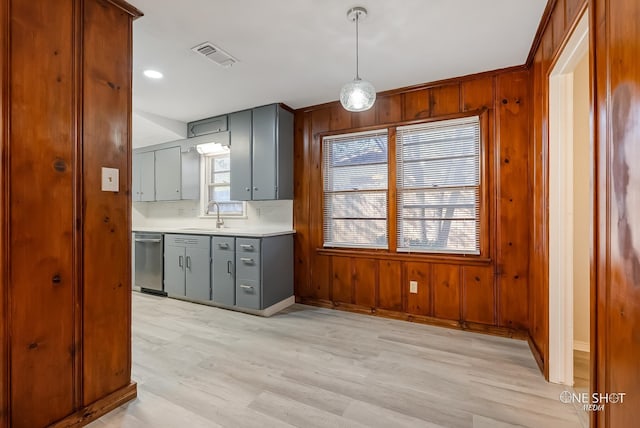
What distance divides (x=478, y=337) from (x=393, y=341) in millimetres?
830

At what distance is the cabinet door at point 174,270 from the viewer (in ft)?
12.6

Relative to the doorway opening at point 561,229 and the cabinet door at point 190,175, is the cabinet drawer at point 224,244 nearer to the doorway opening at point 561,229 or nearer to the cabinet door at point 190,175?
the cabinet door at point 190,175

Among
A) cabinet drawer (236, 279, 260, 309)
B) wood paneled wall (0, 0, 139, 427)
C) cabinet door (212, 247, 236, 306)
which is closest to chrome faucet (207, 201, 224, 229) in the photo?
cabinet door (212, 247, 236, 306)

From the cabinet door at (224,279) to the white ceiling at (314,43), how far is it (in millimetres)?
1879

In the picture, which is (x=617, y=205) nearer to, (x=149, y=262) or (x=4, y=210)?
(x=4, y=210)

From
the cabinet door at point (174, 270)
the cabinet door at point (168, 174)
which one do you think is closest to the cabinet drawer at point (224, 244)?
the cabinet door at point (174, 270)

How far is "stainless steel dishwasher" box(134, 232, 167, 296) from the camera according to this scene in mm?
4098

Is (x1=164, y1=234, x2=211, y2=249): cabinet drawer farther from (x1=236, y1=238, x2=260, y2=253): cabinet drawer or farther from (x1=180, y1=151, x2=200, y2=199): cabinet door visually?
(x1=180, y1=151, x2=200, y2=199): cabinet door

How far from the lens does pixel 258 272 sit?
330 centimetres

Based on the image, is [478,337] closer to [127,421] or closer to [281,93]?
[127,421]

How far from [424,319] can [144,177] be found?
15.3 ft

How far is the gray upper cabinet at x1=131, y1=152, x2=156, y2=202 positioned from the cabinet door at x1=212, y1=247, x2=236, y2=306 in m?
2.04

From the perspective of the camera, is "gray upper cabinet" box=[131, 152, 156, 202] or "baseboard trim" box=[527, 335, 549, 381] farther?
"gray upper cabinet" box=[131, 152, 156, 202]

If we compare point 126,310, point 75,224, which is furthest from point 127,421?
point 75,224
